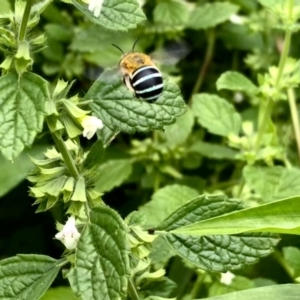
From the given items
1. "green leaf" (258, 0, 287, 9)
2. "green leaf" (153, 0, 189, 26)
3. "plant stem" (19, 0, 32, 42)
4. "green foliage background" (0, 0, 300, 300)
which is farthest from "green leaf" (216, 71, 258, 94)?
"plant stem" (19, 0, 32, 42)

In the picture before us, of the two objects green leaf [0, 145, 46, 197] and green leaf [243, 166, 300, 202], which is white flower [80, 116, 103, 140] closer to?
green leaf [243, 166, 300, 202]

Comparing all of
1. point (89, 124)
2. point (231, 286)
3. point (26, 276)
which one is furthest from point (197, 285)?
point (89, 124)

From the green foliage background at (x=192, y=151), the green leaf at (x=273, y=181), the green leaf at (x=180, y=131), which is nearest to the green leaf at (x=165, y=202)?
the green foliage background at (x=192, y=151)

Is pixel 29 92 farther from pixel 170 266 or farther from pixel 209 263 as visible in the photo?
pixel 170 266

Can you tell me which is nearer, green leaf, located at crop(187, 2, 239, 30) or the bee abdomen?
the bee abdomen

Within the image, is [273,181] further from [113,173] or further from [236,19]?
[236,19]

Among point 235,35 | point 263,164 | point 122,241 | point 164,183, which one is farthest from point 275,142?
point 122,241
